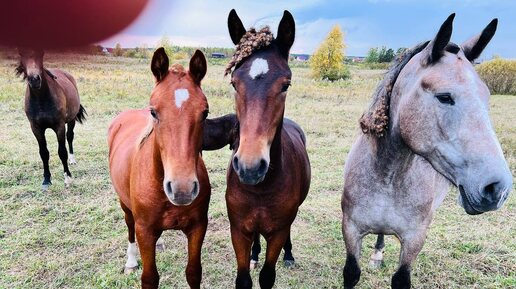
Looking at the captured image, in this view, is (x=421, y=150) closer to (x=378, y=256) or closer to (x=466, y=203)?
(x=466, y=203)

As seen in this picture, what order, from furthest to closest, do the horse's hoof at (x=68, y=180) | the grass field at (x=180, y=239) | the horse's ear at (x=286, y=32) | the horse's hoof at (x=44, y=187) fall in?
the horse's hoof at (x=68, y=180), the horse's hoof at (x=44, y=187), the grass field at (x=180, y=239), the horse's ear at (x=286, y=32)

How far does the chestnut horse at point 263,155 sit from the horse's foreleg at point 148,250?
654 millimetres

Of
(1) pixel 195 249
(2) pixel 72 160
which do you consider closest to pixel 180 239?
(1) pixel 195 249

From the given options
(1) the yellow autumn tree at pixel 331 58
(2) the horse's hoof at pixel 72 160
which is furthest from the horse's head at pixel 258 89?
(1) the yellow autumn tree at pixel 331 58

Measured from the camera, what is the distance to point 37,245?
4445 mm

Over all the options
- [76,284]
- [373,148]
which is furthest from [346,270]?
[76,284]

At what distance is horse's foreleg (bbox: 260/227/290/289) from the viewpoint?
2.97 m

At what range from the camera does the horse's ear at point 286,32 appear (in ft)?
8.27

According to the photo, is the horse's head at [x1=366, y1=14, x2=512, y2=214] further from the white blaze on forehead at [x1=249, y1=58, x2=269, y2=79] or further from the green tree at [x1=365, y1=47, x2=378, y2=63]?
the green tree at [x1=365, y1=47, x2=378, y2=63]

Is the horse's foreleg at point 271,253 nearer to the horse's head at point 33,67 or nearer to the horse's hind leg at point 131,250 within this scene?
the horse's hind leg at point 131,250

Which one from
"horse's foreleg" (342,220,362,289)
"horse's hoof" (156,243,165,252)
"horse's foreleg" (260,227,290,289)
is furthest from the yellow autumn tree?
"horse's foreleg" (260,227,290,289)

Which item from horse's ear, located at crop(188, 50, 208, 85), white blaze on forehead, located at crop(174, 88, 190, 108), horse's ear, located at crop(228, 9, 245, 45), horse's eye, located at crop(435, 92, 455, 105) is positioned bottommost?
white blaze on forehead, located at crop(174, 88, 190, 108)

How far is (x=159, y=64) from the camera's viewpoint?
2.62m

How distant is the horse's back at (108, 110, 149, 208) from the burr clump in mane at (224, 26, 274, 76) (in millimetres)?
1198
